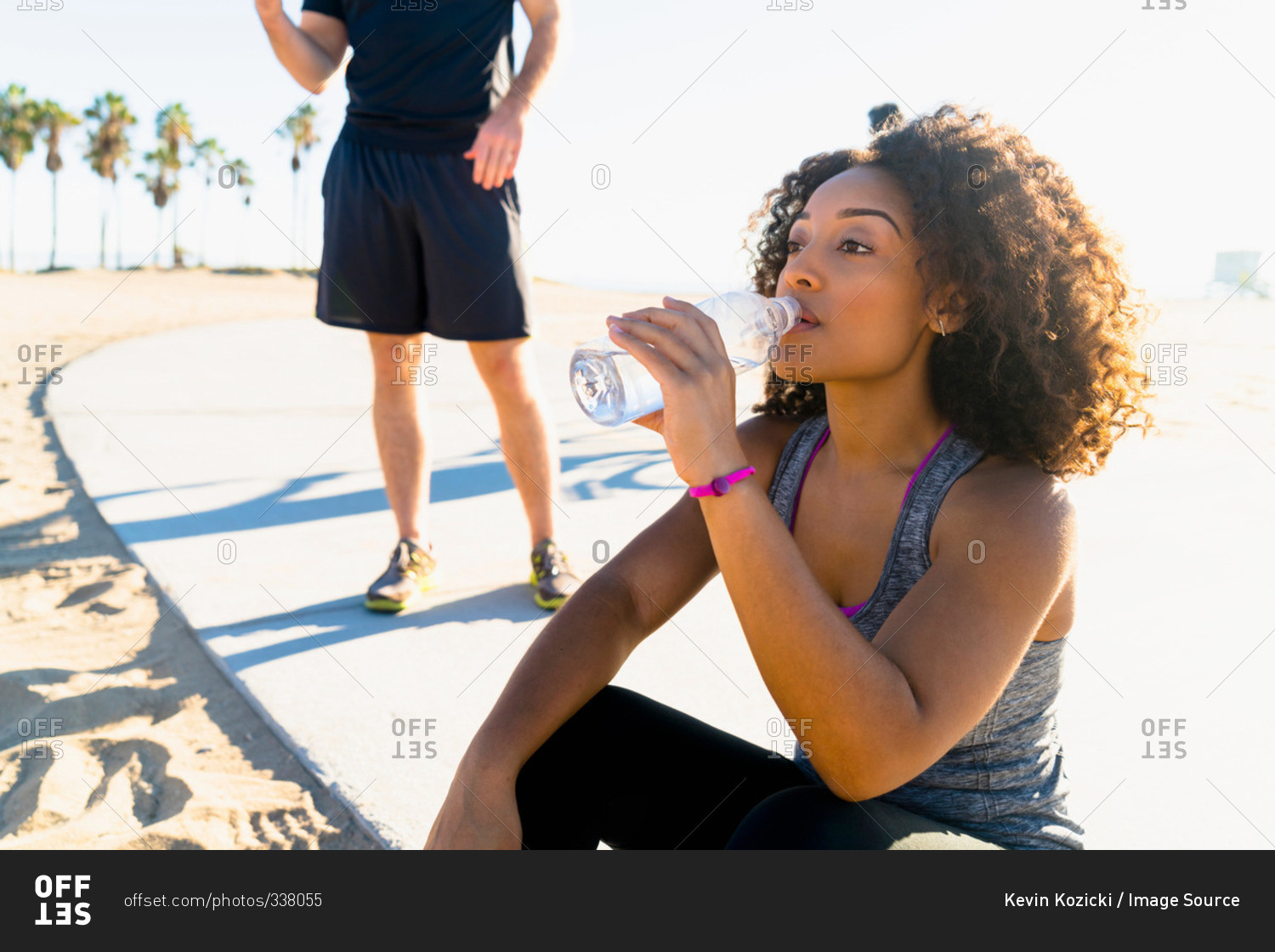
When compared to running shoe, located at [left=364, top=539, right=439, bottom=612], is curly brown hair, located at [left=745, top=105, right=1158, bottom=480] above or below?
above

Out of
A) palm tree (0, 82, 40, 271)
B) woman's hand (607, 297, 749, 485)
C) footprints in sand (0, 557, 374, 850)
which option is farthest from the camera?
palm tree (0, 82, 40, 271)

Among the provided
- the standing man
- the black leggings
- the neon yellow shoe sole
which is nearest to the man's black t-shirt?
the standing man

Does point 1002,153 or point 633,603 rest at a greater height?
point 1002,153

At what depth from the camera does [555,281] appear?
51531 millimetres

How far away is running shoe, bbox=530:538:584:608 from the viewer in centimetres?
300

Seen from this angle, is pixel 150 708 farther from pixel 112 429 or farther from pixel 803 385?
pixel 112 429

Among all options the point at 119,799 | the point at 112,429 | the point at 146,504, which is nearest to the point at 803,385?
the point at 119,799

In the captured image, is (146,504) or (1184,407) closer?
(146,504)

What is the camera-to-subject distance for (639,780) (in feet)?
5.16

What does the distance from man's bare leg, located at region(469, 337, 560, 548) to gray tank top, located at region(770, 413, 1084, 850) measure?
168 centimetres

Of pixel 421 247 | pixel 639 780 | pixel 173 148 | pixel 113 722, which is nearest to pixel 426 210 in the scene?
pixel 421 247

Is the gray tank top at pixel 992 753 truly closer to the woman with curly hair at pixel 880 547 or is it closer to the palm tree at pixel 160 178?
the woman with curly hair at pixel 880 547

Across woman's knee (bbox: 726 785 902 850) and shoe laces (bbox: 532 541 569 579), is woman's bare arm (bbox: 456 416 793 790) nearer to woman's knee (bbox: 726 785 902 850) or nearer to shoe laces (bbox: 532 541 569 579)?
woman's knee (bbox: 726 785 902 850)
